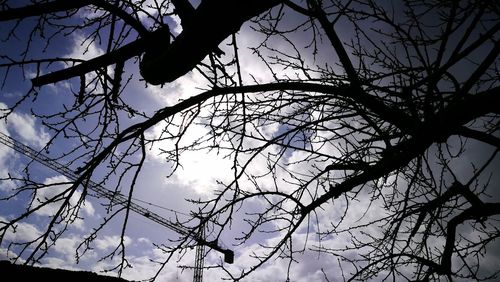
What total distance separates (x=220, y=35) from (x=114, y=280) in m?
2.23

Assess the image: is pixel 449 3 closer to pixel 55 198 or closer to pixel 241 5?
pixel 241 5

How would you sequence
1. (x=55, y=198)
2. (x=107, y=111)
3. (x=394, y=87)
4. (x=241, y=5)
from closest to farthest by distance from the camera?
(x=241, y=5)
(x=55, y=198)
(x=394, y=87)
(x=107, y=111)

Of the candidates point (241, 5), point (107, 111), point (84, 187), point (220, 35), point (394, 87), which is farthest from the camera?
point (107, 111)

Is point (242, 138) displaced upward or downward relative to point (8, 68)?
downward

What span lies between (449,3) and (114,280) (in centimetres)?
344

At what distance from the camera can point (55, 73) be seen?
220 cm

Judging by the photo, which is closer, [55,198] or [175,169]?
[55,198]

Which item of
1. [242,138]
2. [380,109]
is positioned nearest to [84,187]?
[242,138]

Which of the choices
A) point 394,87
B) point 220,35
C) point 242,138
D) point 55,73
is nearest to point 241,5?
point 220,35

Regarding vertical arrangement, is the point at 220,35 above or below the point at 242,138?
below

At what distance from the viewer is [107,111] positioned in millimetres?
Answer: 3098

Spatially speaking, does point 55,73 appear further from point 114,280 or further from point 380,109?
point 380,109

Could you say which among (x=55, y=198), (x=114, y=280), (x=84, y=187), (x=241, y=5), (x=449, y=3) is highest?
(x=449, y=3)

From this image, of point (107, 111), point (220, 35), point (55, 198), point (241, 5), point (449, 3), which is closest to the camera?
point (241, 5)
